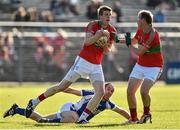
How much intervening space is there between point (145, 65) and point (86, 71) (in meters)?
1.30

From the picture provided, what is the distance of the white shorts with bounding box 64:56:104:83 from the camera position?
54.7 ft

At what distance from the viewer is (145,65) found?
17234mm

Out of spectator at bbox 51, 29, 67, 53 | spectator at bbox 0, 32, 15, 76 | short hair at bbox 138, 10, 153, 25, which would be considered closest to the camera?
short hair at bbox 138, 10, 153, 25

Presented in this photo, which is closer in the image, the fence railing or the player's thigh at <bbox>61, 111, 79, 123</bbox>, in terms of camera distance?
the player's thigh at <bbox>61, 111, 79, 123</bbox>

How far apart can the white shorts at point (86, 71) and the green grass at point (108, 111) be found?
959 millimetres

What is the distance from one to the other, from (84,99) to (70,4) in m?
23.4

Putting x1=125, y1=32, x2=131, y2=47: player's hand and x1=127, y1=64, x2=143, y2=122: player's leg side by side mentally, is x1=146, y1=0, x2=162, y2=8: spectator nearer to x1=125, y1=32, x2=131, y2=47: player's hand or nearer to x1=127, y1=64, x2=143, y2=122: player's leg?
x1=127, y1=64, x2=143, y2=122: player's leg

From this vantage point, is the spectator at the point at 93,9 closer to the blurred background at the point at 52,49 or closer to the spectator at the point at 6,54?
the blurred background at the point at 52,49

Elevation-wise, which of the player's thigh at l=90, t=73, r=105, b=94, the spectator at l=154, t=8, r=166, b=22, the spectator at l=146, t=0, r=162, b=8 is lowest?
the spectator at l=154, t=8, r=166, b=22

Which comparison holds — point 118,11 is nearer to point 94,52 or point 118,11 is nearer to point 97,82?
point 94,52

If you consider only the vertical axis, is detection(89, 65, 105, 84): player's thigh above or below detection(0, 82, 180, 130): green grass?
above

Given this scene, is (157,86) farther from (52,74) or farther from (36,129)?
(36,129)

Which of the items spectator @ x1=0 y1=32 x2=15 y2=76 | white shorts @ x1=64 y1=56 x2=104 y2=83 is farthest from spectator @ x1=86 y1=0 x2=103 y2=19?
white shorts @ x1=64 y1=56 x2=104 y2=83

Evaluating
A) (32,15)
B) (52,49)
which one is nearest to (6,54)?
(52,49)
